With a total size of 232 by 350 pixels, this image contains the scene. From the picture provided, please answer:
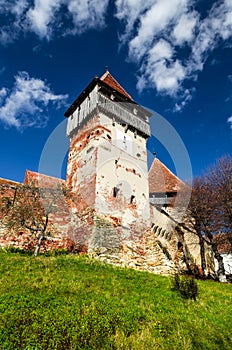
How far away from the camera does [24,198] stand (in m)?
12.0

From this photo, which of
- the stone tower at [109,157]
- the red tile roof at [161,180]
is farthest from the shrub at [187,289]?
the red tile roof at [161,180]

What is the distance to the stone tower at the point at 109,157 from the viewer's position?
12.5 meters

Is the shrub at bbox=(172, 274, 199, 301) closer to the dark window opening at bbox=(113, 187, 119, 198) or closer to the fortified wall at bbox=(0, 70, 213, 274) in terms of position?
the fortified wall at bbox=(0, 70, 213, 274)

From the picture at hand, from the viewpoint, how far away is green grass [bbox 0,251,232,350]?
165 inches

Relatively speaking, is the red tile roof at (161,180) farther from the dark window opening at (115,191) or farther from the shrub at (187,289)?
the shrub at (187,289)

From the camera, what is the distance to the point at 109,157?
537 inches

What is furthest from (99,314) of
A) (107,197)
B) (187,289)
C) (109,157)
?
(109,157)

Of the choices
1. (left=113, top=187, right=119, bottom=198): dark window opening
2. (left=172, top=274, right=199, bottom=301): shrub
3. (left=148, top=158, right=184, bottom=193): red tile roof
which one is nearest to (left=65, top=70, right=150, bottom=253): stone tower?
(left=113, top=187, right=119, bottom=198): dark window opening

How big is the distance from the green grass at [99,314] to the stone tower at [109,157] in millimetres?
4136

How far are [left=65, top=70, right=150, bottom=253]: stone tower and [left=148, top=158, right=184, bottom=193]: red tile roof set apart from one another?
550cm

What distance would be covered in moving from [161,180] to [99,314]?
1770 cm

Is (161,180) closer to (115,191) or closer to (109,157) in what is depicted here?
(109,157)

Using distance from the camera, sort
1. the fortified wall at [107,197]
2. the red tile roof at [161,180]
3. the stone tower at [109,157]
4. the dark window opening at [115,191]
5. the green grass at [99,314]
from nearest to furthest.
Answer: the green grass at [99,314] < the fortified wall at [107,197] < the stone tower at [109,157] < the dark window opening at [115,191] < the red tile roof at [161,180]

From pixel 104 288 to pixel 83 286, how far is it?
614mm
